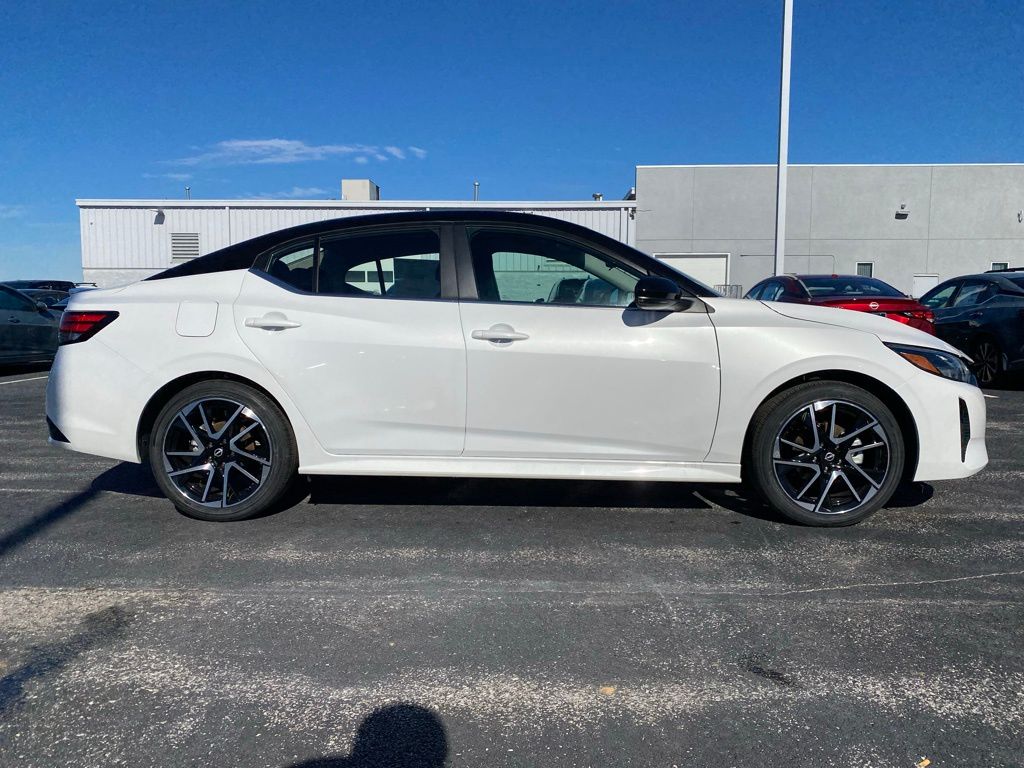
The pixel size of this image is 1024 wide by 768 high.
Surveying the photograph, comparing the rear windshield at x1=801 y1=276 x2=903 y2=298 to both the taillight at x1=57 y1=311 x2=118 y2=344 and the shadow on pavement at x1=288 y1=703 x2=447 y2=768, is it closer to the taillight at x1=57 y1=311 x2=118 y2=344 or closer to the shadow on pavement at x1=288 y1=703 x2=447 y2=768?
the taillight at x1=57 y1=311 x2=118 y2=344

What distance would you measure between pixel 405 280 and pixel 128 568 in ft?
6.20

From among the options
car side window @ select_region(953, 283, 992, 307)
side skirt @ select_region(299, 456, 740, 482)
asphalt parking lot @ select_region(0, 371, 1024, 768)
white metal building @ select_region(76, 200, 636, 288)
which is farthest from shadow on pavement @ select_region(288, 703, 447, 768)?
white metal building @ select_region(76, 200, 636, 288)

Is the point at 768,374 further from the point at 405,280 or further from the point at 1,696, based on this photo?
Answer: the point at 1,696

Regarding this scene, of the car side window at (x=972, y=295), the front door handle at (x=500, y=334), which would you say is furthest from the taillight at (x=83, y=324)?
the car side window at (x=972, y=295)

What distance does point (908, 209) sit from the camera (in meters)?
24.4

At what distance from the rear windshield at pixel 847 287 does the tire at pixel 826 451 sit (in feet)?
15.3

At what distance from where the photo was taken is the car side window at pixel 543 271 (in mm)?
3795

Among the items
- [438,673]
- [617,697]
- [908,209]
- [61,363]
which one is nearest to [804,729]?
[617,697]

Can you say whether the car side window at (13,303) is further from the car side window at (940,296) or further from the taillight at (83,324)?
the car side window at (940,296)

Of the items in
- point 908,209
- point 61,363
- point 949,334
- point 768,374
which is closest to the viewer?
point 768,374

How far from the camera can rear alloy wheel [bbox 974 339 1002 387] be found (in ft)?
29.0

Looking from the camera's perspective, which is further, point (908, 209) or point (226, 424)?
point (908, 209)

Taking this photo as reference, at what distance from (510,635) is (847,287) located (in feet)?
23.5

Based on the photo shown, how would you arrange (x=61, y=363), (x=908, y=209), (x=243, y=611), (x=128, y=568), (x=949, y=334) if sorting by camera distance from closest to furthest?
(x=243, y=611)
(x=128, y=568)
(x=61, y=363)
(x=949, y=334)
(x=908, y=209)
